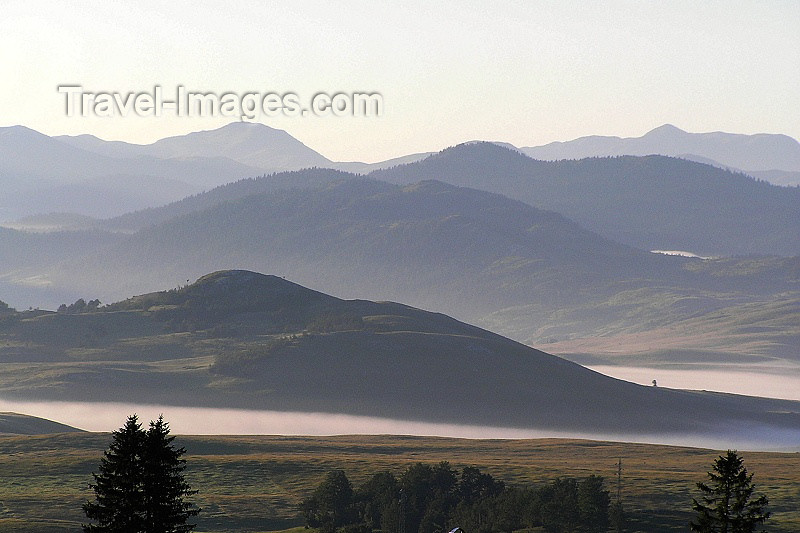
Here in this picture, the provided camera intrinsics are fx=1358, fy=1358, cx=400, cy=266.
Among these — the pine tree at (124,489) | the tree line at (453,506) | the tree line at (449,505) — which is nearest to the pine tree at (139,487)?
the pine tree at (124,489)

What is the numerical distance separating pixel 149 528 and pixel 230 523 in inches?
4414

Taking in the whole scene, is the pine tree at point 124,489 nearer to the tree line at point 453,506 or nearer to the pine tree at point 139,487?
the pine tree at point 139,487

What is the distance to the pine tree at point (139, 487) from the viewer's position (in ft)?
192

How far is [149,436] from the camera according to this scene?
193 feet

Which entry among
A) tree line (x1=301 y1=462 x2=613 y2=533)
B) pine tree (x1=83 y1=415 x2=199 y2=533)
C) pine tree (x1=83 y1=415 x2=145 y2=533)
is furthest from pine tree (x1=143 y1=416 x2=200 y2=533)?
tree line (x1=301 y1=462 x2=613 y2=533)

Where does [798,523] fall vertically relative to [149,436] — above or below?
below

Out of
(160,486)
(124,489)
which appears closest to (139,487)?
(124,489)

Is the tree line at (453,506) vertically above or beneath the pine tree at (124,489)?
beneath

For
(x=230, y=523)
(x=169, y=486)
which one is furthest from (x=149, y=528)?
(x=230, y=523)

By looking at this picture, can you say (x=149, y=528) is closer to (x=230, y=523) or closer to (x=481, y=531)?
(x=481, y=531)

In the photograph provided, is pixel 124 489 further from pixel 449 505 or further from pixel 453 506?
pixel 449 505

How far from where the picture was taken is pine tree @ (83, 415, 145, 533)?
192 ft

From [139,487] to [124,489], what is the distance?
0.72 meters

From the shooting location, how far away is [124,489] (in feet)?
194
